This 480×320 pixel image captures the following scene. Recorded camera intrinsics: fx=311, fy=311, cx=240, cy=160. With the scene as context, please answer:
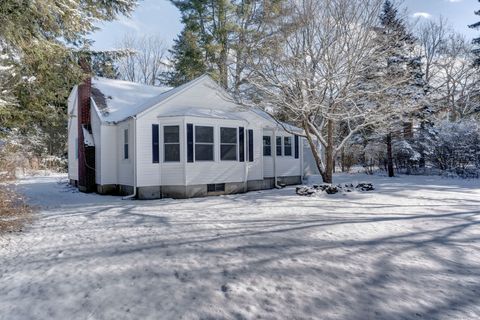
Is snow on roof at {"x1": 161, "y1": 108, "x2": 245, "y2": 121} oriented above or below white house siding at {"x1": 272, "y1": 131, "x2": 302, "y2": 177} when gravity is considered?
above

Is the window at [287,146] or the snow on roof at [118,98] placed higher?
the snow on roof at [118,98]

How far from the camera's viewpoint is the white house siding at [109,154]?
12.4m

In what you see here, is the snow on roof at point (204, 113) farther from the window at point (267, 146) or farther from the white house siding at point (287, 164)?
the white house siding at point (287, 164)

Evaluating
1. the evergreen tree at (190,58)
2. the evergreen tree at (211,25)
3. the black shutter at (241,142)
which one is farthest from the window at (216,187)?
the evergreen tree at (190,58)

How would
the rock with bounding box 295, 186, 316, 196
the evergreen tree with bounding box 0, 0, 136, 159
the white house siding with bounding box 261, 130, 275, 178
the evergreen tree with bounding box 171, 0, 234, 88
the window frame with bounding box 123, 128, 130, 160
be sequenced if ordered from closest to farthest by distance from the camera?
the evergreen tree with bounding box 0, 0, 136, 159
the rock with bounding box 295, 186, 316, 196
the window frame with bounding box 123, 128, 130, 160
the white house siding with bounding box 261, 130, 275, 178
the evergreen tree with bounding box 171, 0, 234, 88

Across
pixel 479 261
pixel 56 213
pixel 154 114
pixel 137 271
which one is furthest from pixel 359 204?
pixel 56 213

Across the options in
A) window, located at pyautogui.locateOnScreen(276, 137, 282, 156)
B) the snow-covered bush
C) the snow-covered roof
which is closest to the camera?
the snow-covered roof

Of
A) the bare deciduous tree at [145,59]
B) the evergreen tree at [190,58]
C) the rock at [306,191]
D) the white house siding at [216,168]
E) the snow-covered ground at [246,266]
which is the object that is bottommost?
the snow-covered ground at [246,266]

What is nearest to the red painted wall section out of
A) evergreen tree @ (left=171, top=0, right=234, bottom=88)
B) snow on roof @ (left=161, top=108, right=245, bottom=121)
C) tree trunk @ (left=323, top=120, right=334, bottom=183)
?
snow on roof @ (left=161, top=108, right=245, bottom=121)

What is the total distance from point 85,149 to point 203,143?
17.0ft

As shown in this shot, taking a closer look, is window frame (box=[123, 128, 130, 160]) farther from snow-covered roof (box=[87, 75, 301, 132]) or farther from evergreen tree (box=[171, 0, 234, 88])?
evergreen tree (box=[171, 0, 234, 88])

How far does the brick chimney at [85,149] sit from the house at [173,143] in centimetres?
4

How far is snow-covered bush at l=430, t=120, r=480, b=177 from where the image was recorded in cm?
1777

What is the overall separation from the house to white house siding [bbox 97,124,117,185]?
0.12 feet
